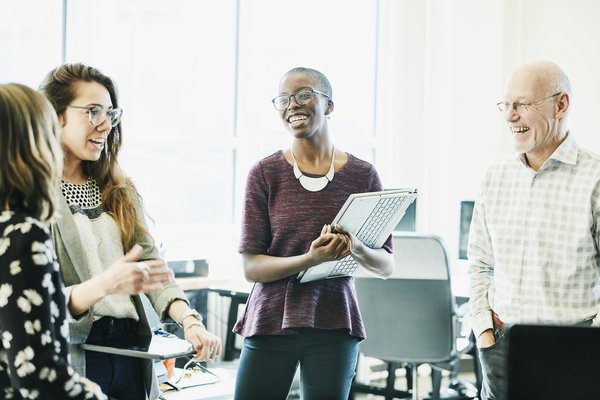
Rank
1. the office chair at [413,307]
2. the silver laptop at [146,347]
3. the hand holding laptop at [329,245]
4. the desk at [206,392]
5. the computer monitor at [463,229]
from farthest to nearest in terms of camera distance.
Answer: the computer monitor at [463,229], the office chair at [413,307], the desk at [206,392], the hand holding laptop at [329,245], the silver laptop at [146,347]

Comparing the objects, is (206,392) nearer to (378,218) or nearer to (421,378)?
(378,218)

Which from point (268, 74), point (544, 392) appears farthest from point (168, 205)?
point (544, 392)

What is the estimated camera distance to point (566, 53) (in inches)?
184

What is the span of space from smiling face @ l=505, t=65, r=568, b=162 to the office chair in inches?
54.3

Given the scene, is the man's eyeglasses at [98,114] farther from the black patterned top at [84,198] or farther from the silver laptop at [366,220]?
the silver laptop at [366,220]

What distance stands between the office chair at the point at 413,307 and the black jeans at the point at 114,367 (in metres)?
1.94

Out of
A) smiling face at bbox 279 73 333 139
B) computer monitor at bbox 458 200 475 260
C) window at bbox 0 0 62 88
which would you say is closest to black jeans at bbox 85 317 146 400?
smiling face at bbox 279 73 333 139

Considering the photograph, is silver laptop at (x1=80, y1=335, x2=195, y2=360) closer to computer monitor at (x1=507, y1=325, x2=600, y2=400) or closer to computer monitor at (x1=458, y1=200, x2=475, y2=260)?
computer monitor at (x1=507, y1=325, x2=600, y2=400)

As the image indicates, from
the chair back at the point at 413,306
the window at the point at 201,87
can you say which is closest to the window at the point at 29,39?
the window at the point at 201,87

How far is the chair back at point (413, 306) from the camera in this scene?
140 inches

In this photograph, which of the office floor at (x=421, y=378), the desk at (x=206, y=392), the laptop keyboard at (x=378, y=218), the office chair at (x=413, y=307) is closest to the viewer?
the laptop keyboard at (x=378, y=218)

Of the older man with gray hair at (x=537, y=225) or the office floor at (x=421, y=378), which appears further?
the office floor at (x=421, y=378)

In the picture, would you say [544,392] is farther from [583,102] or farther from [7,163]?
[583,102]

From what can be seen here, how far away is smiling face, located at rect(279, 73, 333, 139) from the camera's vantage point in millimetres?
2139
